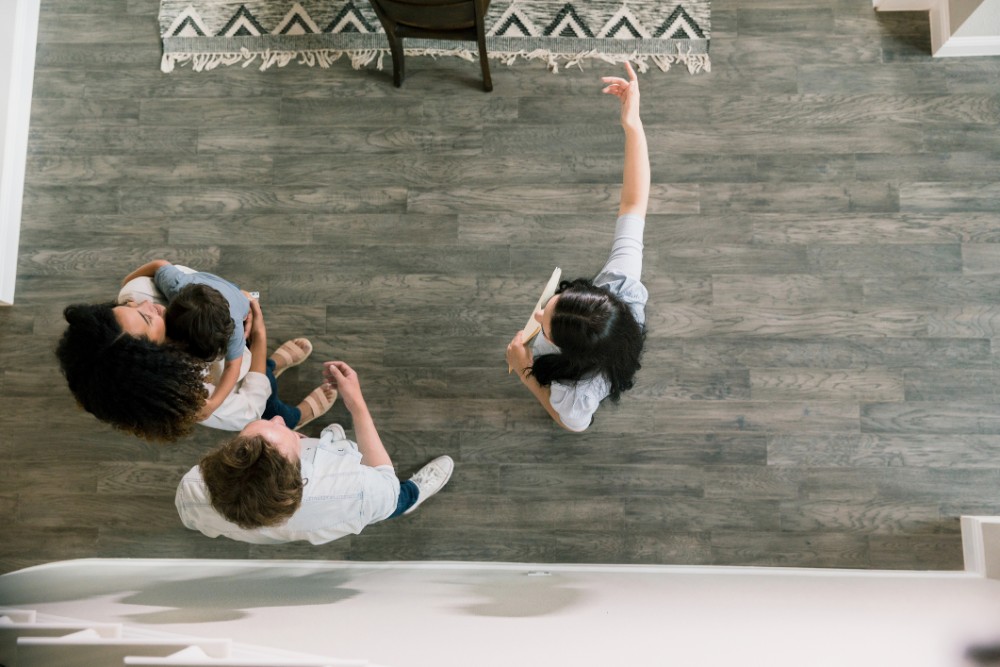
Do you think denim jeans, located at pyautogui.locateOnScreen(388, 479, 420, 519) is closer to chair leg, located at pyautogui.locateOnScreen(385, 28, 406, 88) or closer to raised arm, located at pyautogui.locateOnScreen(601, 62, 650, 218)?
raised arm, located at pyautogui.locateOnScreen(601, 62, 650, 218)

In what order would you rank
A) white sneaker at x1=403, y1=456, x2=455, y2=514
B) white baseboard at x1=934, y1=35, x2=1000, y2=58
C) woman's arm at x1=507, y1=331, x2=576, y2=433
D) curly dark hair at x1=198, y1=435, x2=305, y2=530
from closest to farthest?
curly dark hair at x1=198, y1=435, x2=305, y2=530, woman's arm at x1=507, y1=331, x2=576, y2=433, white sneaker at x1=403, y1=456, x2=455, y2=514, white baseboard at x1=934, y1=35, x2=1000, y2=58

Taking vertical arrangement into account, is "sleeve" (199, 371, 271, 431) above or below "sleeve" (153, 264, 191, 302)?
below

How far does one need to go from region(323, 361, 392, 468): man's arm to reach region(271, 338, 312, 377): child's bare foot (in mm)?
143

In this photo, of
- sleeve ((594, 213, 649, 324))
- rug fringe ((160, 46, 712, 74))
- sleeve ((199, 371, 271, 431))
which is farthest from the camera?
rug fringe ((160, 46, 712, 74))

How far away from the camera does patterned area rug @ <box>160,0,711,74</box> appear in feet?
8.80

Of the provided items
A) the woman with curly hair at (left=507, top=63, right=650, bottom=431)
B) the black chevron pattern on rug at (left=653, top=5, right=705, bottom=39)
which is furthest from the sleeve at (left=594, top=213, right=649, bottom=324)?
the black chevron pattern on rug at (left=653, top=5, right=705, bottom=39)

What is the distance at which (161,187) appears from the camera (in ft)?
8.87

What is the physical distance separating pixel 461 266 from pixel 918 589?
193 centimetres

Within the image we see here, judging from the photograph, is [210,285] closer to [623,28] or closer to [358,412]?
[358,412]

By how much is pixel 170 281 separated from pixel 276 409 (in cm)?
60

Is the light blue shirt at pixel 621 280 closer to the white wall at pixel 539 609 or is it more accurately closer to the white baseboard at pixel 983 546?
the white wall at pixel 539 609

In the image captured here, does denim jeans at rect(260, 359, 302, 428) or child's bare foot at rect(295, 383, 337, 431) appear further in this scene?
child's bare foot at rect(295, 383, 337, 431)

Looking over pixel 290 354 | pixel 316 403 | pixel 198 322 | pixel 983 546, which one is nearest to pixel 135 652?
pixel 198 322

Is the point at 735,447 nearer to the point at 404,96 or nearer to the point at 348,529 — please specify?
the point at 348,529
